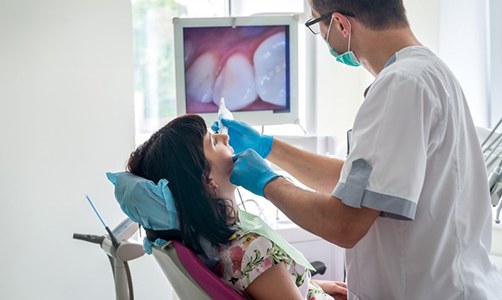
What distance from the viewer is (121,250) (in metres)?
1.55

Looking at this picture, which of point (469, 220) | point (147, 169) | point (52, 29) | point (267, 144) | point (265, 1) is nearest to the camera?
point (469, 220)

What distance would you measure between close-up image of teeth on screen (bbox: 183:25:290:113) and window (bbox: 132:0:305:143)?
0.48 metres

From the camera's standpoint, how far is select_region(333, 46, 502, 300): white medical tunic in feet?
3.74

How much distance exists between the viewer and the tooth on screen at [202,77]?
2.15 metres

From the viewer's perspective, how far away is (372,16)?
4.27 feet

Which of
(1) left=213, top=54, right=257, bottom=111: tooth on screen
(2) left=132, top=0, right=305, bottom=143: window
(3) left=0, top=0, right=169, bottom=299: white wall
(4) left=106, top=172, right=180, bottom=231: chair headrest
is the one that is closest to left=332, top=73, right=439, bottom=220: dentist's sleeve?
(4) left=106, top=172, right=180, bottom=231: chair headrest

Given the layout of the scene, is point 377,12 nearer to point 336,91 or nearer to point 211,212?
point 211,212

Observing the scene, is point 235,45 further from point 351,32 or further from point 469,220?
point 469,220

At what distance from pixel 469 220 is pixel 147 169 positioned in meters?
0.81

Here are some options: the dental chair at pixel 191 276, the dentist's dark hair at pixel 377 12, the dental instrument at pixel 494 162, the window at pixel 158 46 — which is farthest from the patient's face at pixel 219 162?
the window at pixel 158 46

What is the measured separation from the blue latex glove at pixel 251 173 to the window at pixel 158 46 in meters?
1.24

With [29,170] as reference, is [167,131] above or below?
above

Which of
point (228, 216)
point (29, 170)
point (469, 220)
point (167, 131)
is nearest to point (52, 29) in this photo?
point (29, 170)

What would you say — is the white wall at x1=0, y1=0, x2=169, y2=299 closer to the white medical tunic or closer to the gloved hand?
the gloved hand
